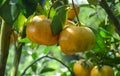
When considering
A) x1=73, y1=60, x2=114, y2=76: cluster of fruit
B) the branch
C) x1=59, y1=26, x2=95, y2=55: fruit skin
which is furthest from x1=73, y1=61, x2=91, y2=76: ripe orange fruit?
x1=59, y1=26, x2=95, y2=55: fruit skin

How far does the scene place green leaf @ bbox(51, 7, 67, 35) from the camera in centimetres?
92

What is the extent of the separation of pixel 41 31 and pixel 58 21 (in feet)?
0.19

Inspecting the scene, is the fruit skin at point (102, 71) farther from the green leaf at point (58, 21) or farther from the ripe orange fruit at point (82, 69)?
the green leaf at point (58, 21)

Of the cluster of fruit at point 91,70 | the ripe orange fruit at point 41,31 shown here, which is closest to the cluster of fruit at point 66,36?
the ripe orange fruit at point 41,31

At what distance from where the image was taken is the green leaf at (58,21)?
917 millimetres

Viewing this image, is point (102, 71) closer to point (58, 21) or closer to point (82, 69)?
point (82, 69)

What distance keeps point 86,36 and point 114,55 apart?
0.42 metres

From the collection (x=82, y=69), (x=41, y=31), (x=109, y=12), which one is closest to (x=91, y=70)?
(x=82, y=69)

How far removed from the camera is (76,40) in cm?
90

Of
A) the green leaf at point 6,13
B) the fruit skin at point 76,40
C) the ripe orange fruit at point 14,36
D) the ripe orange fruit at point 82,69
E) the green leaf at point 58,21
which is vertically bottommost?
the ripe orange fruit at point 82,69

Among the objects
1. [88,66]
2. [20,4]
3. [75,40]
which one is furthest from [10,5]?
[88,66]

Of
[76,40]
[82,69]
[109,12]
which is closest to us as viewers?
[76,40]

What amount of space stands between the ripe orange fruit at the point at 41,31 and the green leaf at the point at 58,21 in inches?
0.4

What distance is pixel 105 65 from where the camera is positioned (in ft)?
4.00
